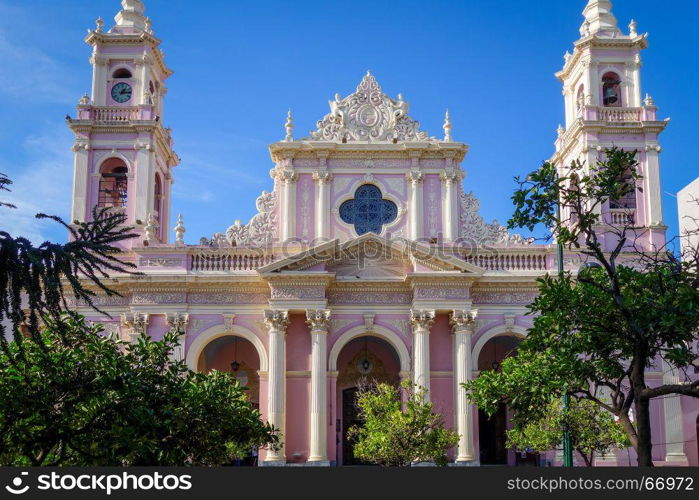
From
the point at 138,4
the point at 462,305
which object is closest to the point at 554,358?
the point at 462,305

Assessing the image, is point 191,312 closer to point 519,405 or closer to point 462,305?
point 462,305

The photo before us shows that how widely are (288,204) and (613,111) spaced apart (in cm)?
1356

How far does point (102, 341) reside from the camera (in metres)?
17.6

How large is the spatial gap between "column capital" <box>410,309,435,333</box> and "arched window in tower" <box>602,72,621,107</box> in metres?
12.1

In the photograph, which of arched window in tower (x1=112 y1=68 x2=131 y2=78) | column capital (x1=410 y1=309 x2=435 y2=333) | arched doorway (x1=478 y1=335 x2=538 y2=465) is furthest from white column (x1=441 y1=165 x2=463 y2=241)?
arched window in tower (x1=112 y1=68 x2=131 y2=78)

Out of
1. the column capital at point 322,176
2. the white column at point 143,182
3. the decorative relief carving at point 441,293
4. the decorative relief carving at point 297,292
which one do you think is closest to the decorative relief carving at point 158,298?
the white column at point 143,182

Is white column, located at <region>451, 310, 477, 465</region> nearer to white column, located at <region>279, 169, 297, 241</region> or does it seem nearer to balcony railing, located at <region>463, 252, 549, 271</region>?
balcony railing, located at <region>463, 252, 549, 271</region>

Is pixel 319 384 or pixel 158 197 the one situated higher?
pixel 158 197

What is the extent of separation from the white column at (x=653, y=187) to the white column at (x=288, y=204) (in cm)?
1359

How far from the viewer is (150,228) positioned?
118 feet

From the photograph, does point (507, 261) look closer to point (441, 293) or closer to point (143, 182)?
point (441, 293)

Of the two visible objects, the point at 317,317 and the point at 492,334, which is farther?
the point at 492,334

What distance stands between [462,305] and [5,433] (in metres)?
20.7

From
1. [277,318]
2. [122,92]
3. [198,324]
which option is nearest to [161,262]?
[198,324]
